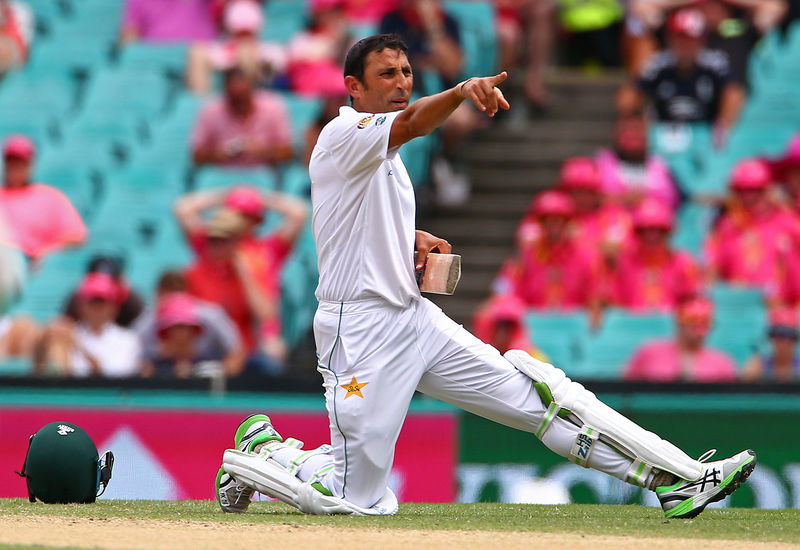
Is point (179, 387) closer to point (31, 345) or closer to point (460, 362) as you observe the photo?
point (31, 345)

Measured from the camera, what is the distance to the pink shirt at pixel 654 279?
10016mm

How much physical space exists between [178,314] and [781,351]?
405 centimetres

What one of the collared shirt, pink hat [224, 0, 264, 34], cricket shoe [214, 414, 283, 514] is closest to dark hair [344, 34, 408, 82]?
cricket shoe [214, 414, 283, 514]

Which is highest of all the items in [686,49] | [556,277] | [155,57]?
[686,49]

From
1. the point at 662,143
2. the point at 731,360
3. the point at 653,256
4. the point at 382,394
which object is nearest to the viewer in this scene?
the point at 382,394

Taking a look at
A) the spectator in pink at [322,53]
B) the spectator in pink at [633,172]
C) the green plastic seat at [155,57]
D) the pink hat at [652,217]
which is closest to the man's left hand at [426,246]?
the pink hat at [652,217]

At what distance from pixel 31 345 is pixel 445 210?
411 centimetres

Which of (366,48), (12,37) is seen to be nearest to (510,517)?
(366,48)

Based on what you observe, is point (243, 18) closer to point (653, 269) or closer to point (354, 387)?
point (653, 269)

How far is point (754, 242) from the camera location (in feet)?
33.4

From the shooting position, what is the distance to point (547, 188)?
12.5m

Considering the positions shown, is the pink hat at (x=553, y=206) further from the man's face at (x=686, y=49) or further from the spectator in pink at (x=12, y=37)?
the spectator in pink at (x=12, y=37)

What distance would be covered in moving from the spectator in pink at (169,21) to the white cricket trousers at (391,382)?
29.6ft

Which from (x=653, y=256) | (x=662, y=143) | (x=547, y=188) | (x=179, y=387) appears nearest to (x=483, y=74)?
(x=547, y=188)
